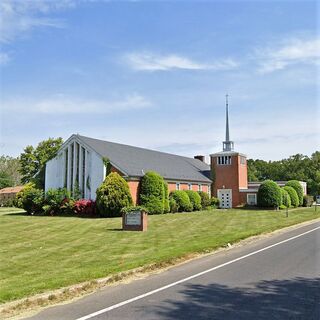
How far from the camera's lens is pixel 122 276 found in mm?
9930

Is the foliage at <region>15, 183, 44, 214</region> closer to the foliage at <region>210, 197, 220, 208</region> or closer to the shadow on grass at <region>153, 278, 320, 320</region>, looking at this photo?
the foliage at <region>210, 197, 220, 208</region>

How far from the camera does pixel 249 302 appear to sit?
7469 mm

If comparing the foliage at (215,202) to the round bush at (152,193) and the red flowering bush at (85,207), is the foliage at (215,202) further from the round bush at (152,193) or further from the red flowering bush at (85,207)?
the red flowering bush at (85,207)

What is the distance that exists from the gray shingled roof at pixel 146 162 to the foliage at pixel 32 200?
579 cm

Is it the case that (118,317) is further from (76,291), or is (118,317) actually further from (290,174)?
(290,174)

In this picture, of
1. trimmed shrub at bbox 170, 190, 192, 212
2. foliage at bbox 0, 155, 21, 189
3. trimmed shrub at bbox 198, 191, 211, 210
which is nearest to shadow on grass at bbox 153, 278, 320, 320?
trimmed shrub at bbox 170, 190, 192, 212

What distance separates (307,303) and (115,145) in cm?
3497

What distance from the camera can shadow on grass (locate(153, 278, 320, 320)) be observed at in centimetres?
671

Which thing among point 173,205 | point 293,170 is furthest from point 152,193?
Answer: point 293,170

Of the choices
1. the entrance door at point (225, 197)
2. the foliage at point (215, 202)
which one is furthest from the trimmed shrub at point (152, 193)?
the entrance door at point (225, 197)

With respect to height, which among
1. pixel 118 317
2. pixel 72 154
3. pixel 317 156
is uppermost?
pixel 317 156

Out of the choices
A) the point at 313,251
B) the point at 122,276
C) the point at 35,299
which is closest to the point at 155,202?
the point at 313,251

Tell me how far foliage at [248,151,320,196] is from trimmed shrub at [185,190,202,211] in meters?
47.2

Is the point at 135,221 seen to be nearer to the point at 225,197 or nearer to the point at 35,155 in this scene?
the point at 225,197
